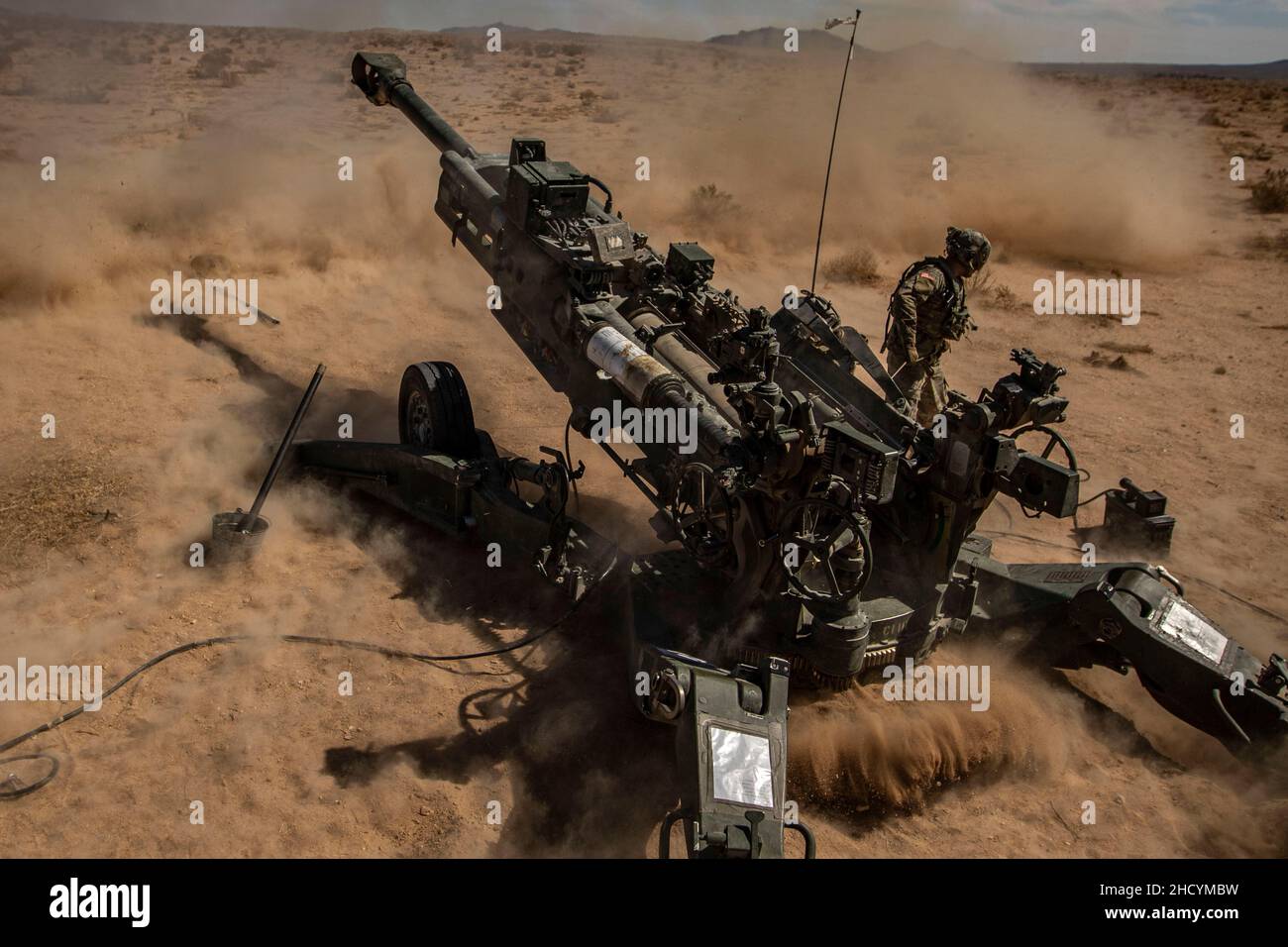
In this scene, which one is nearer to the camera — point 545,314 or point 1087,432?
point 545,314

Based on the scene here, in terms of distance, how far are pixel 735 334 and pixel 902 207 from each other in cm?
1512

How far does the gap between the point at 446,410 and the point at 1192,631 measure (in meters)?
5.65

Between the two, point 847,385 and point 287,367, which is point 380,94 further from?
point 847,385

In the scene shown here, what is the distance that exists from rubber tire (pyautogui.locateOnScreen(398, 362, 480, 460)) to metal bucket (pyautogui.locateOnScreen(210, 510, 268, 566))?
1.47 m

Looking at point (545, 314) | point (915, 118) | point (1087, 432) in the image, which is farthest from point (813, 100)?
point (545, 314)

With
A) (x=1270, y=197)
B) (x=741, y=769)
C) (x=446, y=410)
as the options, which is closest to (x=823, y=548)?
(x=741, y=769)

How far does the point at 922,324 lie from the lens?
9414mm

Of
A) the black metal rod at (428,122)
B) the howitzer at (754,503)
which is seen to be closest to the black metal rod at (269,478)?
the howitzer at (754,503)

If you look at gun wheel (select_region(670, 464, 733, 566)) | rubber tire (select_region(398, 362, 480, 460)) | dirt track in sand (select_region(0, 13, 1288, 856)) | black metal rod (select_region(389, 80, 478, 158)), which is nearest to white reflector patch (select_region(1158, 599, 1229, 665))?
dirt track in sand (select_region(0, 13, 1288, 856))

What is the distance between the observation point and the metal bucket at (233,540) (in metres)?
8.08

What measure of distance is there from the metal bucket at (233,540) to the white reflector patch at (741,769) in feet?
14.5

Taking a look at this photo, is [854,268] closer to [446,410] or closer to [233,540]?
[446,410]

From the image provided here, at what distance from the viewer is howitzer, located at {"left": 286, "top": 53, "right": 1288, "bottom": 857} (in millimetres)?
5574
